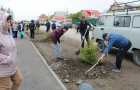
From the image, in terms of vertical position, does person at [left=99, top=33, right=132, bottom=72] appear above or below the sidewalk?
above

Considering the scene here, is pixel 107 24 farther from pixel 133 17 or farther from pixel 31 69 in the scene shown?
pixel 31 69

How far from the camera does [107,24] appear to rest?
21.6ft

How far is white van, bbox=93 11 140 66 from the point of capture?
4969 mm

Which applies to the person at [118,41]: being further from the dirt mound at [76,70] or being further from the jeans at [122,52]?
the dirt mound at [76,70]

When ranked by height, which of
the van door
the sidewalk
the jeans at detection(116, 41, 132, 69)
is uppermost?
the van door

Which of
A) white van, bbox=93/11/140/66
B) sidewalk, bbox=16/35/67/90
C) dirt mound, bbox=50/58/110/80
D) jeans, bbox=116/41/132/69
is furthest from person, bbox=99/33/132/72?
sidewalk, bbox=16/35/67/90

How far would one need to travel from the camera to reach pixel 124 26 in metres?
5.62

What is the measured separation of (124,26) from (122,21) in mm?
292

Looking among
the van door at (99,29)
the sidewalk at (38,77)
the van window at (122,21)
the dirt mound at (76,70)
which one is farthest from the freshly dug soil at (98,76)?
the van door at (99,29)

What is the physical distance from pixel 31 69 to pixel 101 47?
4.39 m

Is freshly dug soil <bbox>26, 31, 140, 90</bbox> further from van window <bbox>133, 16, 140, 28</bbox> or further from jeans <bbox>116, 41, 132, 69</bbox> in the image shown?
van window <bbox>133, 16, 140, 28</bbox>

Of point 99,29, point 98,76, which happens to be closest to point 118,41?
point 98,76

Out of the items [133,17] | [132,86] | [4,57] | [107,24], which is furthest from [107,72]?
[4,57]

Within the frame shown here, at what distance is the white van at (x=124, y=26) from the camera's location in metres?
4.97
